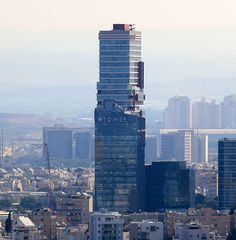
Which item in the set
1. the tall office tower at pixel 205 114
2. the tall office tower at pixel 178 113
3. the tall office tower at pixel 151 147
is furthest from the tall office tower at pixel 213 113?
the tall office tower at pixel 151 147

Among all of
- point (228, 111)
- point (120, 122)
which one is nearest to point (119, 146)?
point (120, 122)

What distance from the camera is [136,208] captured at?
2549 inches

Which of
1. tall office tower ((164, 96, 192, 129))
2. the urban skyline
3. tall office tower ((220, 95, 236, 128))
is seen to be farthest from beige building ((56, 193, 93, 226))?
tall office tower ((164, 96, 192, 129))

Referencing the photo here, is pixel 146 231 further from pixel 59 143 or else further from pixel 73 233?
pixel 59 143

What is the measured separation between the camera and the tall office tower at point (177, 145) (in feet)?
341

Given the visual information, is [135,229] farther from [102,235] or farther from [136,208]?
[136,208]

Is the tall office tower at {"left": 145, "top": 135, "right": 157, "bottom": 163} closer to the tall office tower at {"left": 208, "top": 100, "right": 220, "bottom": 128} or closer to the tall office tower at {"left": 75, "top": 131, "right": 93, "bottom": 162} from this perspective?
the tall office tower at {"left": 75, "top": 131, "right": 93, "bottom": 162}

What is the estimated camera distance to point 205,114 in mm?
136250

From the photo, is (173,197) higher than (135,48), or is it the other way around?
(135,48)

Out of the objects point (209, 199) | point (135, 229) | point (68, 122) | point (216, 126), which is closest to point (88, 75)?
point (68, 122)

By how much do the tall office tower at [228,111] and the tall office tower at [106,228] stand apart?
281 feet

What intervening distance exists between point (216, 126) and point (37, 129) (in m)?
16.7

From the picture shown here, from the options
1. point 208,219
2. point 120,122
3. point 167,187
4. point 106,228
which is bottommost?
point 106,228

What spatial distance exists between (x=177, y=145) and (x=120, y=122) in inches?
1565
